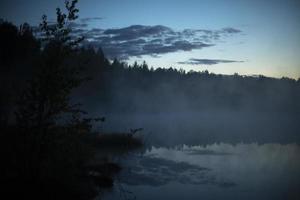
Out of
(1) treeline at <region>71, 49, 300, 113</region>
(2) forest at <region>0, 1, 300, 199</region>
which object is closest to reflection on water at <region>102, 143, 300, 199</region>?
(2) forest at <region>0, 1, 300, 199</region>

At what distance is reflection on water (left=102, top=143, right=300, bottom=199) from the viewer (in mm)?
16078

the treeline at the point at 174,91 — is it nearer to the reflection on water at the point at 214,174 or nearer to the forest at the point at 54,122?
the forest at the point at 54,122

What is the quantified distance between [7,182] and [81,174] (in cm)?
519

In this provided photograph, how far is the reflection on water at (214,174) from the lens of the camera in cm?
1608

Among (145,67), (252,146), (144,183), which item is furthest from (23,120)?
(145,67)

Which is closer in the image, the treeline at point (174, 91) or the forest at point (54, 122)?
the forest at point (54, 122)

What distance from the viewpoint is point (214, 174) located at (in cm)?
2016

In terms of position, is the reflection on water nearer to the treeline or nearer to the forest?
the forest

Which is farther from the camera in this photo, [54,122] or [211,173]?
[211,173]

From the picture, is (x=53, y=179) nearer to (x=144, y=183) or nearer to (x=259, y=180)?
(x=144, y=183)

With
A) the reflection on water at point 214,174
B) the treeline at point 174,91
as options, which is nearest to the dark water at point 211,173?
the reflection on water at point 214,174

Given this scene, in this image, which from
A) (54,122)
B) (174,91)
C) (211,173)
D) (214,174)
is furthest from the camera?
(174,91)

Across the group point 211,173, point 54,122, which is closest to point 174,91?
point 211,173

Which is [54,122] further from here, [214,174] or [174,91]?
[174,91]
